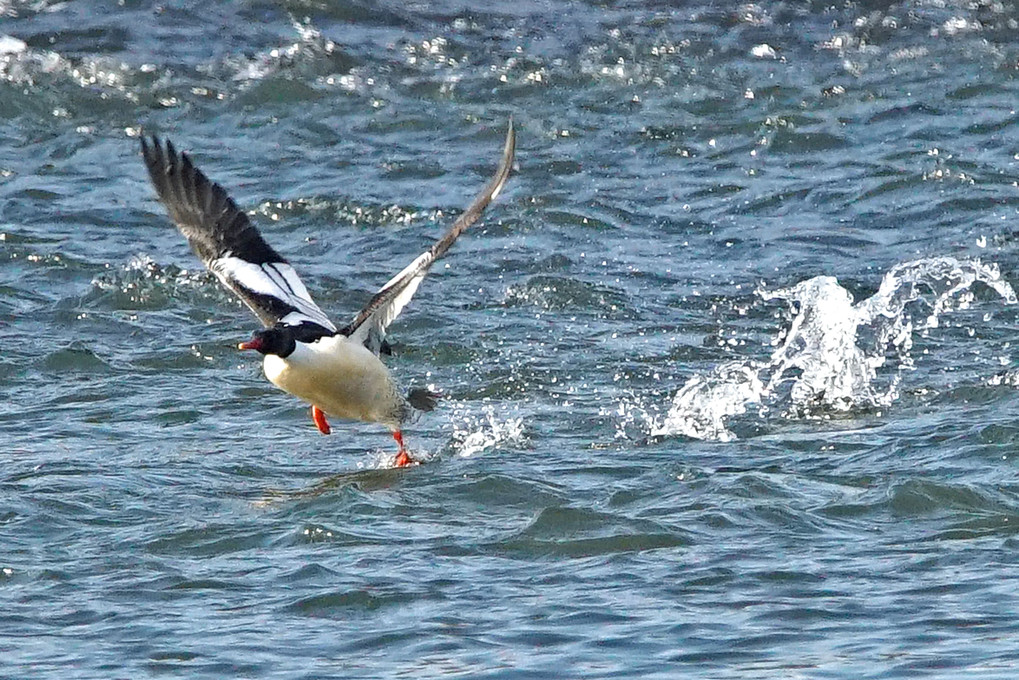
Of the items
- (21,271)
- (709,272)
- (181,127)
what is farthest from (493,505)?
(181,127)

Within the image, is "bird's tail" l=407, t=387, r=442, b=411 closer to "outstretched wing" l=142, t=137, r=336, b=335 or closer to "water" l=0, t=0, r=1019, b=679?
"water" l=0, t=0, r=1019, b=679

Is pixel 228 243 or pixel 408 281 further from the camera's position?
pixel 228 243

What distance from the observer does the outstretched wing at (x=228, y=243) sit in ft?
26.9

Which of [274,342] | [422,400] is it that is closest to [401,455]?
[422,400]

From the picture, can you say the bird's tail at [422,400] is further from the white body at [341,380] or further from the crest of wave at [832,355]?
the crest of wave at [832,355]

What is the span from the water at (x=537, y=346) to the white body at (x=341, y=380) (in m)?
0.21

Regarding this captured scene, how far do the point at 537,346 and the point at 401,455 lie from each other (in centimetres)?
162

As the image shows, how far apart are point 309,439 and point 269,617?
93.2 inches

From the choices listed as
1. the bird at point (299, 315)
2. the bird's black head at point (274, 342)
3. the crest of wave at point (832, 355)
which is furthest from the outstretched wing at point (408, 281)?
the crest of wave at point (832, 355)

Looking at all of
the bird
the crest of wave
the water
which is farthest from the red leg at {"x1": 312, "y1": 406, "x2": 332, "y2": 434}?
the crest of wave

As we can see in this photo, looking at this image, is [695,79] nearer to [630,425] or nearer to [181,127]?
[181,127]

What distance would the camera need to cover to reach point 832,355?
27.5ft

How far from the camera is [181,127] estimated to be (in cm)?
1334

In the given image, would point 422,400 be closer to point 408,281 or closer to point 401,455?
point 401,455
